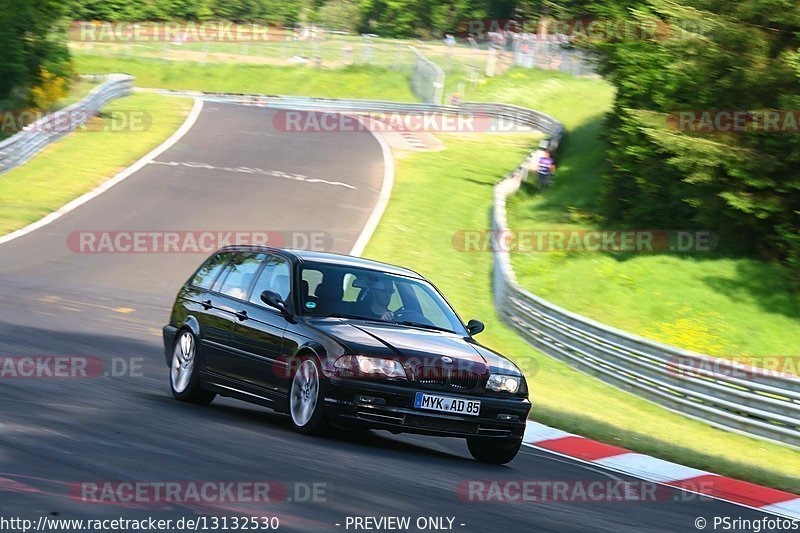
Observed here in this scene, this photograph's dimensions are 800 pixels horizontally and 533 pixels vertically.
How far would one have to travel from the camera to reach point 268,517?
238 inches

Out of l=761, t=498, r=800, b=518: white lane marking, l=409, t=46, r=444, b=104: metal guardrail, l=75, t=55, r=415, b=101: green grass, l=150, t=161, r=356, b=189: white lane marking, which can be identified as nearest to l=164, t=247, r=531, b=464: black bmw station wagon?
l=761, t=498, r=800, b=518: white lane marking

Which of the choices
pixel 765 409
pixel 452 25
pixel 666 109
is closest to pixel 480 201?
pixel 666 109

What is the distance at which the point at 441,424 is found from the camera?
360 inches

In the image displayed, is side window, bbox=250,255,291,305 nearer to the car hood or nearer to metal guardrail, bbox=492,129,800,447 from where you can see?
the car hood

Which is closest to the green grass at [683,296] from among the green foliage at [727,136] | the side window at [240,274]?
the green foliage at [727,136]

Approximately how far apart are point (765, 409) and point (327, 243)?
1225cm

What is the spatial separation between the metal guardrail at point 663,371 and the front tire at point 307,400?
7.72 meters

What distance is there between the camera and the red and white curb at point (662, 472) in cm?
936

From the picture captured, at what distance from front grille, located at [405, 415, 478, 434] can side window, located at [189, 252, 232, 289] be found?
→ 3.17 m

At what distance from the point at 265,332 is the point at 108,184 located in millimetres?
20333

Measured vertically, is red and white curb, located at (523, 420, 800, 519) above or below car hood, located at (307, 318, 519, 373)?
below

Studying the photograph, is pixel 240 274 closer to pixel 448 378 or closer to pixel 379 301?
pixel 379 301

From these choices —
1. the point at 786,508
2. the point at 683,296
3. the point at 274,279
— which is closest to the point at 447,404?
the point at 274,279

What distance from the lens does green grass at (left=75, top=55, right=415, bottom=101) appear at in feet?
226
